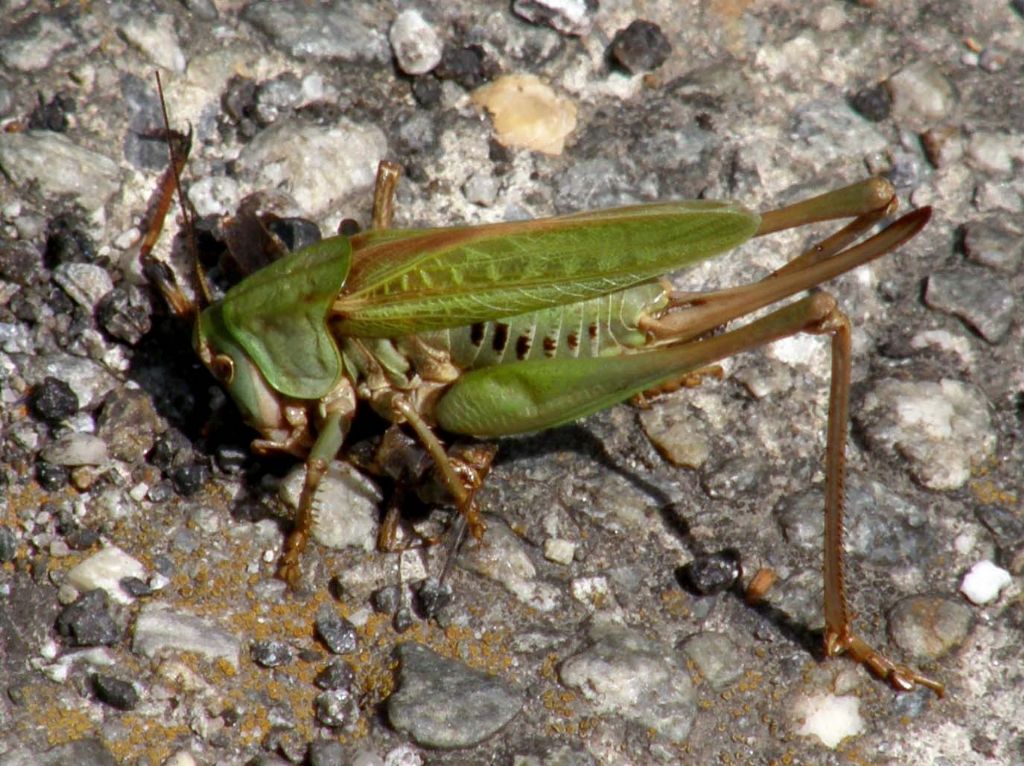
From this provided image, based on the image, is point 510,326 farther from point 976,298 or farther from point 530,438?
point 976,298

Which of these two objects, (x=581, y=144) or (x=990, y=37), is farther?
(x=990, y=37)

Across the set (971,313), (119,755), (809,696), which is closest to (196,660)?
(119,755)

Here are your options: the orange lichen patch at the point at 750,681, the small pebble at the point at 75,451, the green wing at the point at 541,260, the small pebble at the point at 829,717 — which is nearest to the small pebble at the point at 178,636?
the small pebble at the point at 75,451

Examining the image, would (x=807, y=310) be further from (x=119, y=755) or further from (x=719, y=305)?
(x=119, y=755)

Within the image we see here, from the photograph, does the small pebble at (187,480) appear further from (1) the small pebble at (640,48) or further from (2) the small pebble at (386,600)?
(1) the small pebble at (640,48)

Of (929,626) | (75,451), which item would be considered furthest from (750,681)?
(75,451)
